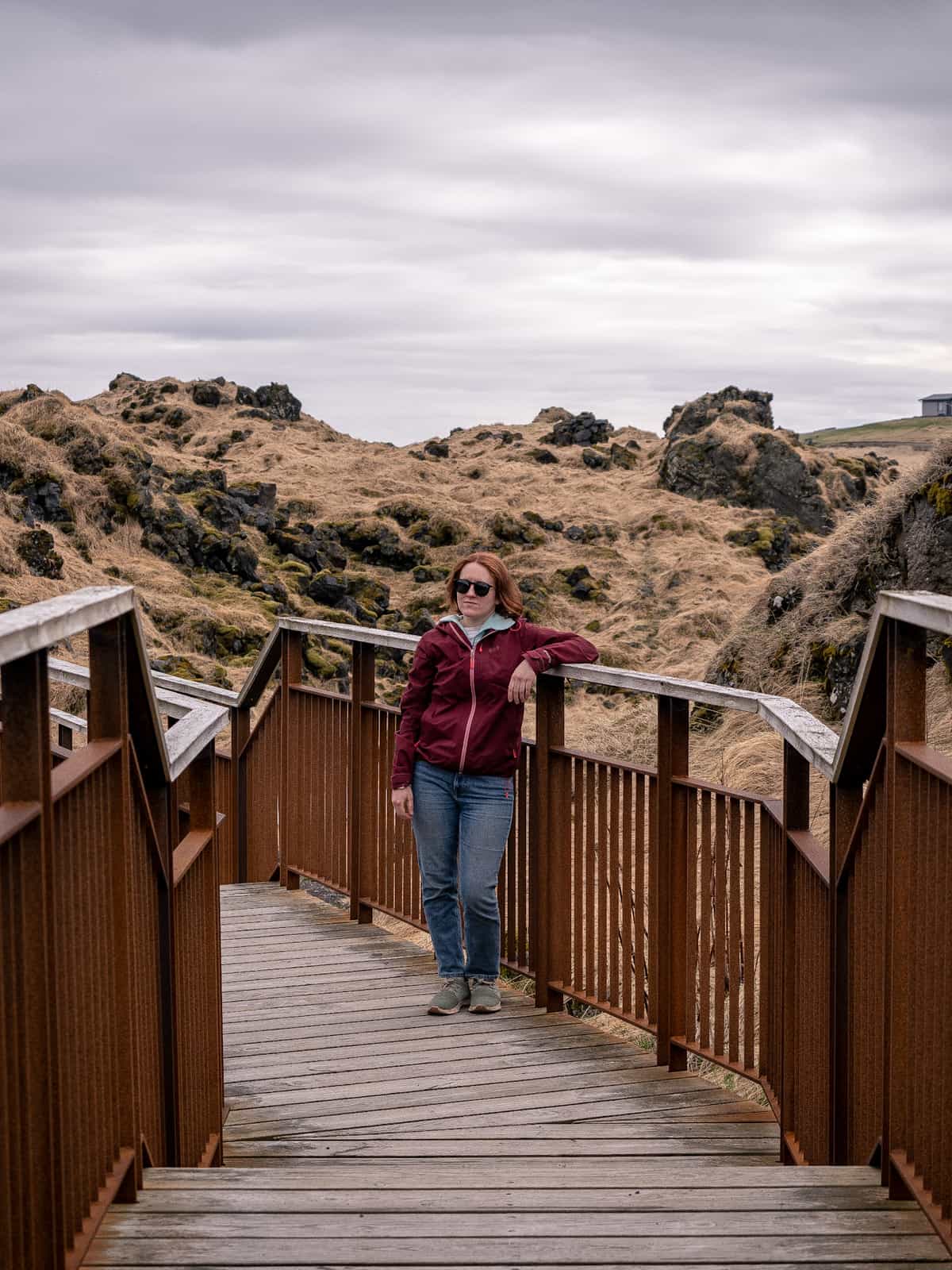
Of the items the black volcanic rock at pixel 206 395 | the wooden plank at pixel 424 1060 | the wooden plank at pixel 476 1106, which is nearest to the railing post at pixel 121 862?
the wooden plank at pixel 476 1106

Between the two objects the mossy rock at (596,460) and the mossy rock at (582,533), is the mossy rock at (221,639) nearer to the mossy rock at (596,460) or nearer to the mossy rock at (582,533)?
the mossy rock at (582,533)

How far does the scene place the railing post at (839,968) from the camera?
360 centimetres

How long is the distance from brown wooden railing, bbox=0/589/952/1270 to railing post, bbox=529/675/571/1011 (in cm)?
1

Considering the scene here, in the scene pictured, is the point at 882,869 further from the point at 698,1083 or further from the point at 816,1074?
the point at 698,1083

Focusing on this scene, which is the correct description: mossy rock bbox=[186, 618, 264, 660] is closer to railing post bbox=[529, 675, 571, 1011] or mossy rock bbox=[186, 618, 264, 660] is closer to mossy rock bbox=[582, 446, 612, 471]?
railing post bbox=[529, 675, 571, 1011]

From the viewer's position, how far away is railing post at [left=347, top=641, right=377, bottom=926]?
22.9 ft

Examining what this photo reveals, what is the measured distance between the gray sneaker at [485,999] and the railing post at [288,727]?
2375 mm

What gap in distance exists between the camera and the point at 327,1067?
17.3 feet

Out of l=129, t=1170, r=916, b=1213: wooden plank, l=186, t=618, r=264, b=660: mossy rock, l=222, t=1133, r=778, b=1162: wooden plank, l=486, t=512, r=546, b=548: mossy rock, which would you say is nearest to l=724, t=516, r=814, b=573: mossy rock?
l=486, t=512, r=546, b=548: mossy rock

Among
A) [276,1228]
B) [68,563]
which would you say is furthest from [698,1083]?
[68,563]

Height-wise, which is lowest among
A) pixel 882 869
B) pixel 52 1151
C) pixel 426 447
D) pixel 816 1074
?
pixel 816 1074

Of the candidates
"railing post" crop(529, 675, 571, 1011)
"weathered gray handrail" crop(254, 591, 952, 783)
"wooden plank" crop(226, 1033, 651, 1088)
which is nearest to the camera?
"weathered gray handrail" crop(254, 591, 952, 783)

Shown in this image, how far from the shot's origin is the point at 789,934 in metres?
4.27

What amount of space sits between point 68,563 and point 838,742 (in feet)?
83.0
